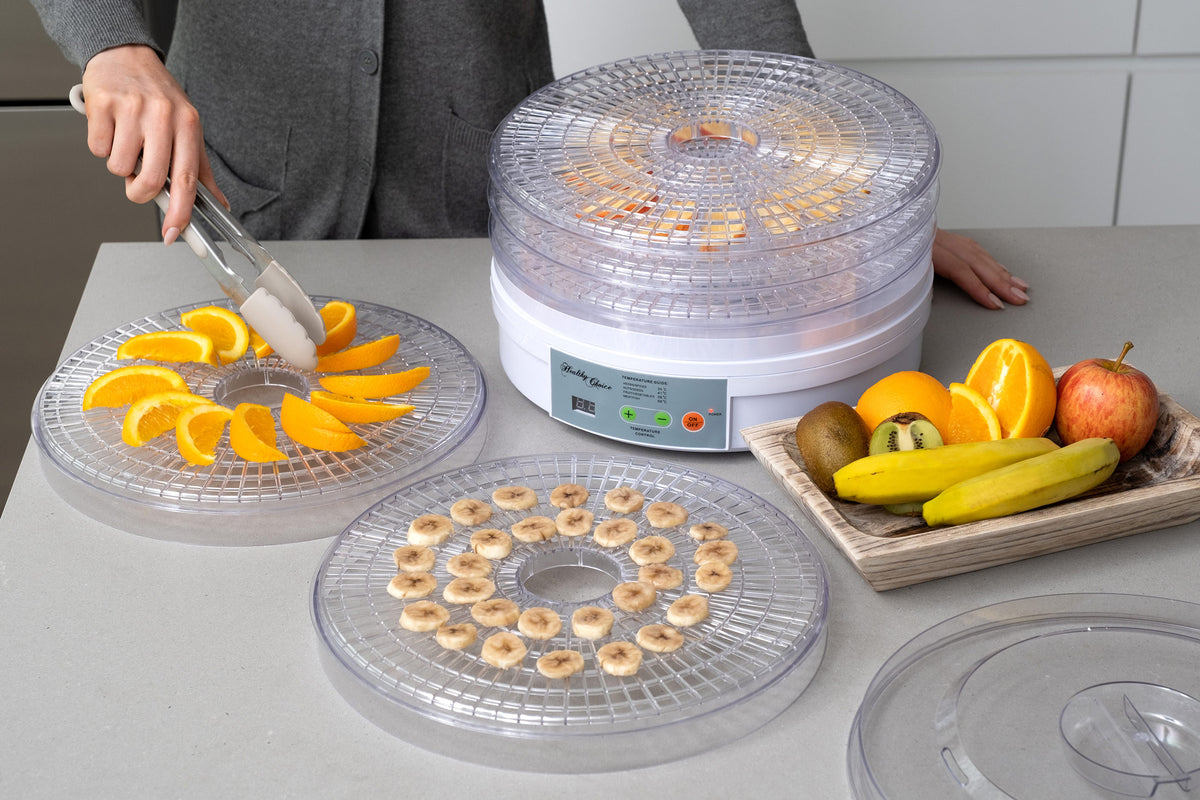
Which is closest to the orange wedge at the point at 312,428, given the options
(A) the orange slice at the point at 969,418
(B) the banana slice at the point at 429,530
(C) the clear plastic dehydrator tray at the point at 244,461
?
(C) the clear plastic dehydrator tray at the point at 244,461

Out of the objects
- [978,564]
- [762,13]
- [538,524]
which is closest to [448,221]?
[762,13]

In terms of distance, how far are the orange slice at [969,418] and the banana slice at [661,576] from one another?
24 centimetres

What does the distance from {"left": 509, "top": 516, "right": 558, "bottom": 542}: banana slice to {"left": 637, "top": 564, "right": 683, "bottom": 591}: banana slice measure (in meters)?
0.07

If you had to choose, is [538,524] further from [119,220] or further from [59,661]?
[119,220]

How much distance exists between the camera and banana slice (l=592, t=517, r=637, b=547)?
2.69 feet

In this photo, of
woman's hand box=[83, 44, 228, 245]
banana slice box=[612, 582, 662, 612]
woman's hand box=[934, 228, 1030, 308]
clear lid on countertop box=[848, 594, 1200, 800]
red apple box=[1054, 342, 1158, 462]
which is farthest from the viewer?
woman's hand box=[934, 228, 1030, 308]

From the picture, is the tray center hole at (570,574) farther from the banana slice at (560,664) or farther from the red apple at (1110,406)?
the red apple at (1110,406)

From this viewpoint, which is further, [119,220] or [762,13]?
[119,220]

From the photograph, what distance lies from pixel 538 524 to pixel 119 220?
164cm

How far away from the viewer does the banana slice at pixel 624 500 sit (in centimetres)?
85

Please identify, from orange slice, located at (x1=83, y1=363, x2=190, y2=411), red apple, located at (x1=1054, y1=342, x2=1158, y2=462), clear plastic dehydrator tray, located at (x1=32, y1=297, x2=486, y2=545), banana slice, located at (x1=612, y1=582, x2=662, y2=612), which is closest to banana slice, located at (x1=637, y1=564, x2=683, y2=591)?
banana slice, located at (x1=612, y1=582, x2=662, y2=612)

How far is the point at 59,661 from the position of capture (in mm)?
767

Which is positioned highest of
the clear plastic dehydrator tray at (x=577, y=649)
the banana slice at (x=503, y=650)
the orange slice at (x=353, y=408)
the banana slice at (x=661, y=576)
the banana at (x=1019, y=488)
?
the banana at (x=1019, y=488)

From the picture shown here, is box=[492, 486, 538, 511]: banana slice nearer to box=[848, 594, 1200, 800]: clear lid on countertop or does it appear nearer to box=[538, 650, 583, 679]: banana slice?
box=[538, 650, 583, 679]: banana slice
